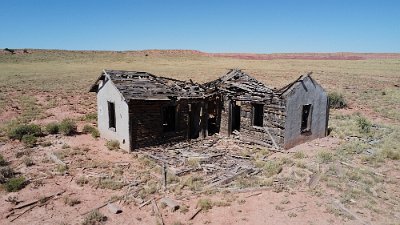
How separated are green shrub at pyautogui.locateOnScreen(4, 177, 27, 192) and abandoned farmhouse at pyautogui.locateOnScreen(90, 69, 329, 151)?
14.3ft

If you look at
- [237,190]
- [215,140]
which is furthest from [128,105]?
[237,190]

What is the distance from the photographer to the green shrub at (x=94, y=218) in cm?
839

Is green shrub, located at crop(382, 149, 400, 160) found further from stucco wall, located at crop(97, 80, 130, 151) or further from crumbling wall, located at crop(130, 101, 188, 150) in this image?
stucco wall, located at crop(97, 80, 130, 151)

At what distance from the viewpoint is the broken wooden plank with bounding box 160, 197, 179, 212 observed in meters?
9.10

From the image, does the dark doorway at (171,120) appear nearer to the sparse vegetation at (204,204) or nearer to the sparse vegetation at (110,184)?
the sparse vegetation at (110,184)

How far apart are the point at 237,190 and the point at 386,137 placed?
36.1 ft

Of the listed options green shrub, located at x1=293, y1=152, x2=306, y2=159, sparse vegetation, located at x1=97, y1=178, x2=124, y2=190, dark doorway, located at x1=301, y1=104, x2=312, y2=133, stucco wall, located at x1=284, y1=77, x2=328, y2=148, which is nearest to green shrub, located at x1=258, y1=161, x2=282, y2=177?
green shrub, located at x1=293, y1=152, x2=306, y2=159

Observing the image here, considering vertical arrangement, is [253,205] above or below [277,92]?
below

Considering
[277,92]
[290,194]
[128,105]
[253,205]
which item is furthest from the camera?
[277,92]

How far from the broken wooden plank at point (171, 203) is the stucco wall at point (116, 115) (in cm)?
506

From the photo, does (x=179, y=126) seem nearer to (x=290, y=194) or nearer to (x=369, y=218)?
(x=290, y=194)

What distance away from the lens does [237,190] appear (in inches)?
408

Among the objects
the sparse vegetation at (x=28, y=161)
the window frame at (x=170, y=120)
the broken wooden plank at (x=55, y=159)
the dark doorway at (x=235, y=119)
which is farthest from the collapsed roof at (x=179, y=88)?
the sparse vegetation at (x=28, y=161)

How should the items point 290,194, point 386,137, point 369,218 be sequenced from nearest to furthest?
point 369,218 < point 290,194 < point 386,137
